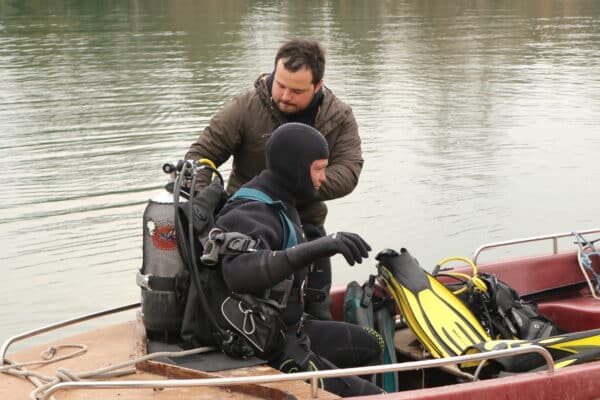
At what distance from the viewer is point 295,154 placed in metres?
3.91

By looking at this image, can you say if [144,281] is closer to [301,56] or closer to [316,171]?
[316,171]

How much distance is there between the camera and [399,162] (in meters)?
12.2

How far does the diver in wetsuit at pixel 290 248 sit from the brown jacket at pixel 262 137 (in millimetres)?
726

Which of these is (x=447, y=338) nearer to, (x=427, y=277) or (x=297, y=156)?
(x=427, y=277)

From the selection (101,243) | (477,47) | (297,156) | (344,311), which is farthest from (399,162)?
(477,47)

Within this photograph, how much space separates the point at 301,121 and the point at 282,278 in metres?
1.22

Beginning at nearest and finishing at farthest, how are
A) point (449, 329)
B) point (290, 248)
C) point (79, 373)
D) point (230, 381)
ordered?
1. point (230, 381)
2. point (290, 248)
3. point (79, 373)
4. point (449, 329)

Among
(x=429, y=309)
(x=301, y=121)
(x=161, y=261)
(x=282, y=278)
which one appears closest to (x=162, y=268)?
(x=161, y=261)

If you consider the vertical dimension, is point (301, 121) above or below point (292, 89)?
below

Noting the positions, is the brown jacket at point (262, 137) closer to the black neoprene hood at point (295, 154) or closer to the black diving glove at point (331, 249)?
the black neoprene hood at point (295, 154)

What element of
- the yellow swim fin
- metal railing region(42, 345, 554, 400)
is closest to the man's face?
the yellow swim fin

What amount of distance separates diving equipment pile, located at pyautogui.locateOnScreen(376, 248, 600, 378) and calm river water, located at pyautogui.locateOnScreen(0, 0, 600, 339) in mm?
3860

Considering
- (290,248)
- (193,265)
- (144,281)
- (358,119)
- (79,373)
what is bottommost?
(358,119)

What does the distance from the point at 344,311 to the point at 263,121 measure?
1035mm
